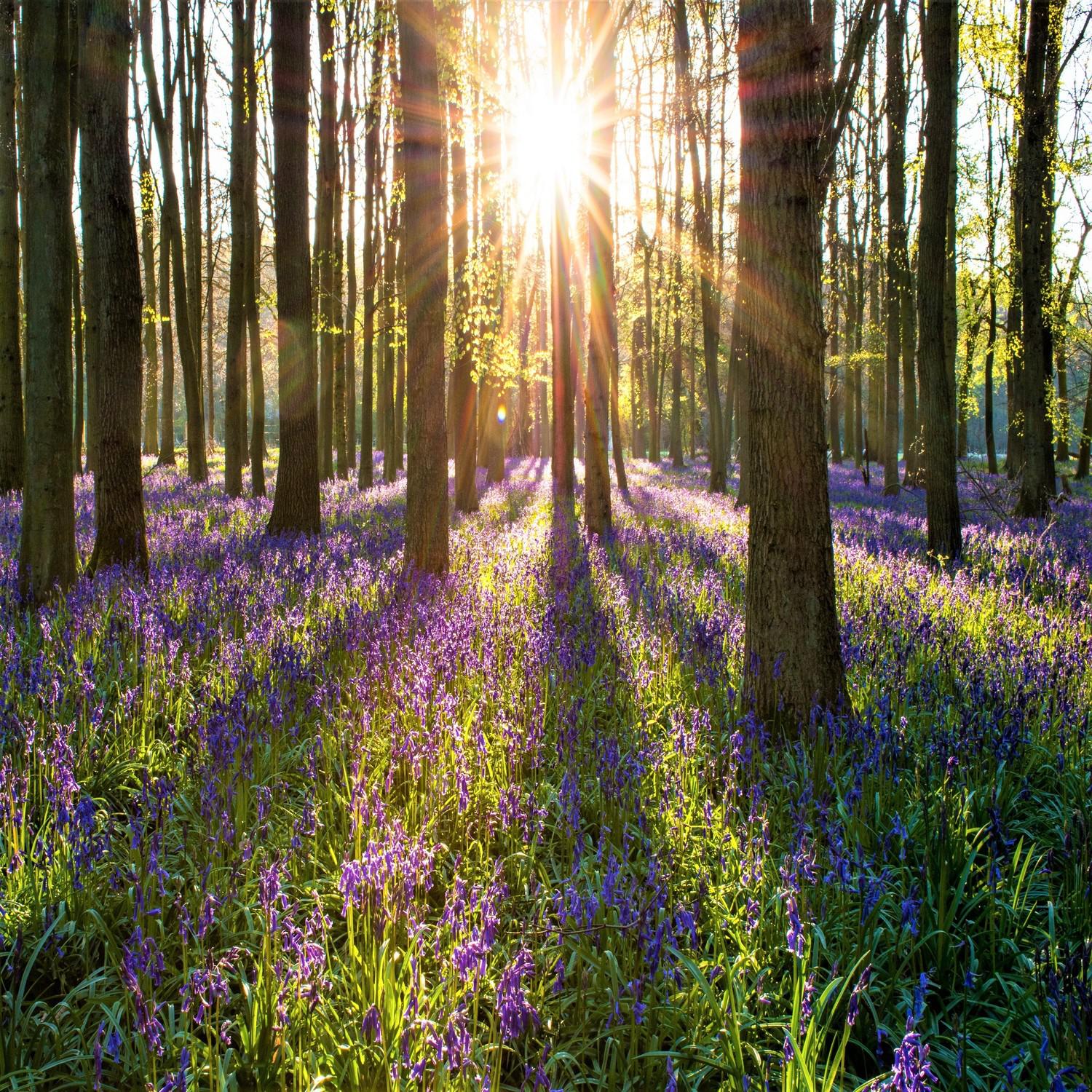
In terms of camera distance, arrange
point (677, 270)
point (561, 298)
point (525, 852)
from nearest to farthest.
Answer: point (525, 852), point (561, 298), point (677, 270)

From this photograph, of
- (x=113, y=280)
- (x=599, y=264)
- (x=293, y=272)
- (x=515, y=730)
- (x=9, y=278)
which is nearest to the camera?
(x=515, y=730)

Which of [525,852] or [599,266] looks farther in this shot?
[599,266]

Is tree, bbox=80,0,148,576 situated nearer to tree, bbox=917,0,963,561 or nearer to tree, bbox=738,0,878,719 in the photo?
tree, bbox=738,0,878,719

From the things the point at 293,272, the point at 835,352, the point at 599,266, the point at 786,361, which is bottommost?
the point at 786,361

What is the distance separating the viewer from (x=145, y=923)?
228cm

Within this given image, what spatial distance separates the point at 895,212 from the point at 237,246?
1608cm

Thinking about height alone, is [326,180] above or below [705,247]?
above

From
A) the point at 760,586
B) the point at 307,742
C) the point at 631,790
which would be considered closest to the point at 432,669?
the point at 307,742

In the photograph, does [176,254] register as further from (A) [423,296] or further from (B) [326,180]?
(A) [423,296]

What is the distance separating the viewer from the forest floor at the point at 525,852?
1830mm

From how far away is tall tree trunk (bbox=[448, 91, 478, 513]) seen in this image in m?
11.3

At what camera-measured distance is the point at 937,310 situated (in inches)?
365

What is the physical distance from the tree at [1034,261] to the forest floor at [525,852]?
874cm

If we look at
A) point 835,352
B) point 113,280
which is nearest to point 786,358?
point 113,280
